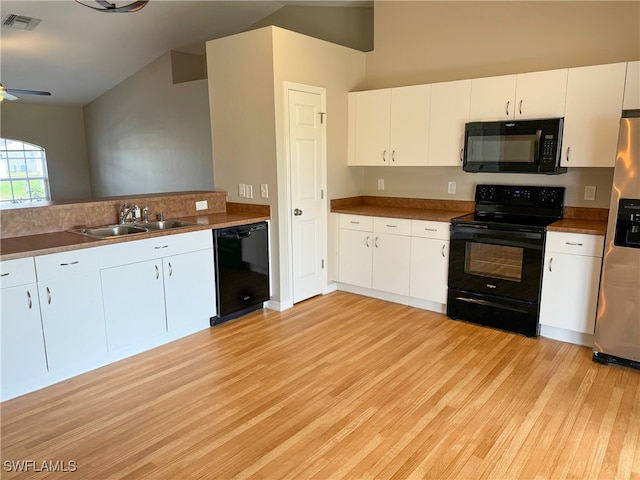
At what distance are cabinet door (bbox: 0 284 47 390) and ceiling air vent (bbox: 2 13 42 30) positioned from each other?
390 centimetres

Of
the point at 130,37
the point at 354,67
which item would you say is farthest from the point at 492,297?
the point at 130,37

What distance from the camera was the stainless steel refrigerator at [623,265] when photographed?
2.73m

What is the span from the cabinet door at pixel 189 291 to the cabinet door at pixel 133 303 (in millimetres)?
71

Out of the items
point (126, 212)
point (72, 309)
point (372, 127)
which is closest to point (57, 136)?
point (126, 212)

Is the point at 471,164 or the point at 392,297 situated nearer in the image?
the point at 471,164

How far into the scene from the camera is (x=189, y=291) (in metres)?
3.48

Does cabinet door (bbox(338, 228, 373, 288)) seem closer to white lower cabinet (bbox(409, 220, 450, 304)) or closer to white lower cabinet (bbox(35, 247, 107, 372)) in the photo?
white lower cabinet (bbox(409, 220, 450, 304))

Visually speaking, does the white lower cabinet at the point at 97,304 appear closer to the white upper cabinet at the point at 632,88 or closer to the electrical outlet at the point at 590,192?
the electrical outlet at the point at 590,192

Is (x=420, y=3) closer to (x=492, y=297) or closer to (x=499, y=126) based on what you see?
(x=499, y=126)

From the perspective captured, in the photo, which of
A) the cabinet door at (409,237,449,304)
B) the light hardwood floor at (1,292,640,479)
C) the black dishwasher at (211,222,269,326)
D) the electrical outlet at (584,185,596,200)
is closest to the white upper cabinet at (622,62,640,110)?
the electrical outlet at (584,185,596,200)

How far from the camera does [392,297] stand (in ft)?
14.2

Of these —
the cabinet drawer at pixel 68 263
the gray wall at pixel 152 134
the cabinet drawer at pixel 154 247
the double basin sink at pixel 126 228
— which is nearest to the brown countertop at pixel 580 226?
the cabinet drawer at pixel 154 247

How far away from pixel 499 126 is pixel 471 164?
0.38 metres

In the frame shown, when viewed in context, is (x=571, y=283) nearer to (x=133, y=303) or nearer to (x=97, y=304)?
(x=133, y=303)
